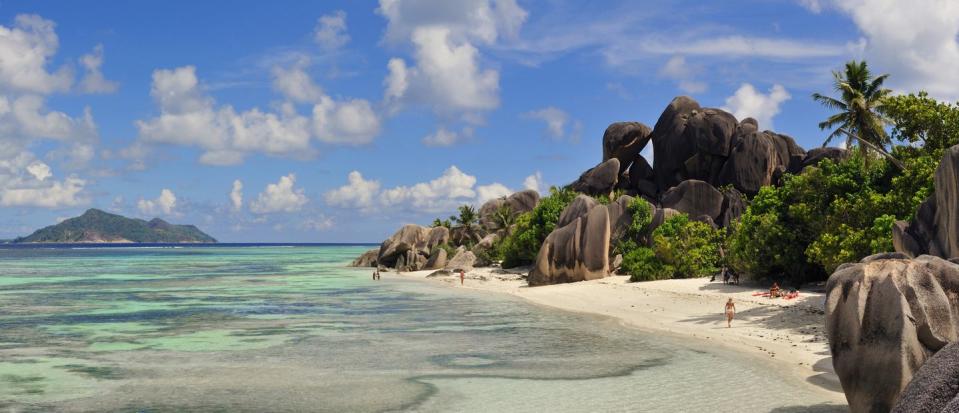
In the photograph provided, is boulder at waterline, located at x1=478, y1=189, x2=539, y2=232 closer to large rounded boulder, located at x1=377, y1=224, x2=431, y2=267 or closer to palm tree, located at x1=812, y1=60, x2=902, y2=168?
large rounded boulder, located at x1=377, y1=224, x2=431, y2=267

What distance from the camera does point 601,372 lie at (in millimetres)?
19578

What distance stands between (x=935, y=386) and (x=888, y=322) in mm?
6613

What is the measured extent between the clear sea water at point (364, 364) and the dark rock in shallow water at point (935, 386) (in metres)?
10.1

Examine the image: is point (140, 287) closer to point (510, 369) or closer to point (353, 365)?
point (353, 365)

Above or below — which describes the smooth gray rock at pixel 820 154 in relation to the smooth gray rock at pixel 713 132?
below

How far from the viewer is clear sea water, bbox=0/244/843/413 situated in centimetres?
1642

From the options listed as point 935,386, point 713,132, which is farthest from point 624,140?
point 935,386

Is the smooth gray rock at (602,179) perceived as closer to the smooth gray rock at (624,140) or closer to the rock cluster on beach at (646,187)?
the rock cluster on beach at (646,187)

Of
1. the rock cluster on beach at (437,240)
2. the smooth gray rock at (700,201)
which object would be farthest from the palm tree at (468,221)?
the smooth gray rock at (700,201)

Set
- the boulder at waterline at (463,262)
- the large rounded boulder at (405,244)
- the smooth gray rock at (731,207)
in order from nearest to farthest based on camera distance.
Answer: the smooth gray rock at (731,207) → the boulder at waterline at (463,262) → the large rounded boulder at (405,244)

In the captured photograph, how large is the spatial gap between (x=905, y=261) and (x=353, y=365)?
1462 centimetres

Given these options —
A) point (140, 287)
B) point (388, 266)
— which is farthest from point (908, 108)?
point (388, 266)

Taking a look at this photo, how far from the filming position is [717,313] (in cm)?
2927

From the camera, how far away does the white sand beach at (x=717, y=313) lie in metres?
20.4
